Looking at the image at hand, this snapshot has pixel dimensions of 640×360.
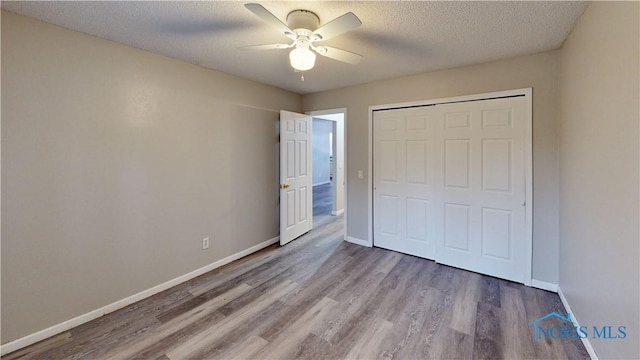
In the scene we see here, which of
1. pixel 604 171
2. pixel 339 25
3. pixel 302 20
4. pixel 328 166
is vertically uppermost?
pixel 302 20

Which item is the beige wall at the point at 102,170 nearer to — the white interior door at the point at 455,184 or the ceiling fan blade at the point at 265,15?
the ceiling fan blade at the point at 265,15

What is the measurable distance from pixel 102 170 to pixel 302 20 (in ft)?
6.68

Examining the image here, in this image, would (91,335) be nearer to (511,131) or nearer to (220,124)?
(220,124)

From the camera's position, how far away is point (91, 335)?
6.84ft

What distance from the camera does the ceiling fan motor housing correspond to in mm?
1861

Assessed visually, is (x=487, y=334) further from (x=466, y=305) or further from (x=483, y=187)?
(x=483, y=187)

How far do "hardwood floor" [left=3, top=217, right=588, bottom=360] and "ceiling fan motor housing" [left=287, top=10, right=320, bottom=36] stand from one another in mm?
2199

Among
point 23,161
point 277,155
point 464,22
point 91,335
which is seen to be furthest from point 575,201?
point 23,161

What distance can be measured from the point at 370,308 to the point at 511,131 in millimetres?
2246

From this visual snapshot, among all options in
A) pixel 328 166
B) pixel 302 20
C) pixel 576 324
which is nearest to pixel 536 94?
pixel 576 324

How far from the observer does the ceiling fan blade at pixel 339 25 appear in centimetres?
154

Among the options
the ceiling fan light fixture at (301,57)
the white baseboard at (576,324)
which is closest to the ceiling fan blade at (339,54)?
the ceiling fan light fixture at (301,57)

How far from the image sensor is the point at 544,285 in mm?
2695

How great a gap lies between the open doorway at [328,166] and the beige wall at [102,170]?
6.67ft
